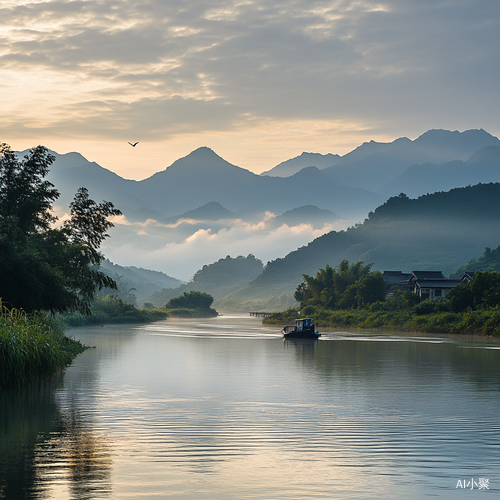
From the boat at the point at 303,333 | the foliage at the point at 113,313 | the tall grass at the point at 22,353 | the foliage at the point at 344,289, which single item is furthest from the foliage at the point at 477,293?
the tall grass at the point at 22,353

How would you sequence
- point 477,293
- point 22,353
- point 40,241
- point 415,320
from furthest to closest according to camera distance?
point 415,320
point 477,293
point 40,241
point 22,353

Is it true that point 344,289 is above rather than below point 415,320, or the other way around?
above

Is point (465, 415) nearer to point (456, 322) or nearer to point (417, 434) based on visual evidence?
point (417, 434)

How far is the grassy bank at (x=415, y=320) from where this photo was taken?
63312 mm

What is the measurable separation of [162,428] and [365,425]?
5.27m

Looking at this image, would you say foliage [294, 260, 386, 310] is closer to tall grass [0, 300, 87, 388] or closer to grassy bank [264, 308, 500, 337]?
grassy bank [264, 308, 500, 337]

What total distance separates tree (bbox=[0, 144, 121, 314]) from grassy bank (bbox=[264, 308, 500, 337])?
38.9 metres

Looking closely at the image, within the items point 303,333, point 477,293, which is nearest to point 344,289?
point 477,293

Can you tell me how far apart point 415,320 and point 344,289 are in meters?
27.7

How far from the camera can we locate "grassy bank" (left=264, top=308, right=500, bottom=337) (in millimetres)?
63312

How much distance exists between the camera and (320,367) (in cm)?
3378

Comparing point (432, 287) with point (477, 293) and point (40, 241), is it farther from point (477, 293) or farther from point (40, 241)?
point (40, 241)

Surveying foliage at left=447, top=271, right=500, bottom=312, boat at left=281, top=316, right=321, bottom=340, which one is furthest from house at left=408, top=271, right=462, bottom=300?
boat at left=281, top=316, right=321, bottom=340

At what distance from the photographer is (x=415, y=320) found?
241 ft
